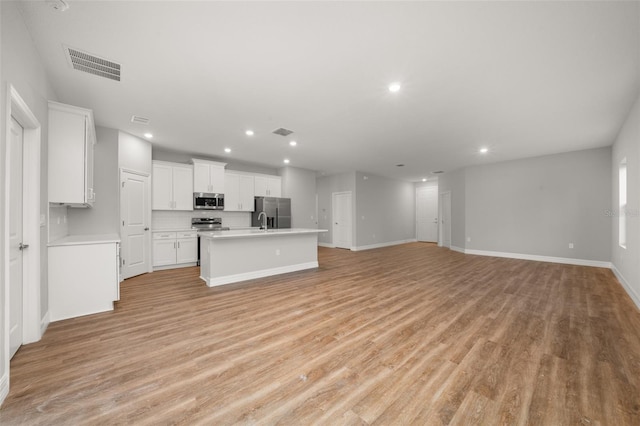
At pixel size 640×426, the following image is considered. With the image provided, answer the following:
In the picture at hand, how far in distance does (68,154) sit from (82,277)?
146 cm

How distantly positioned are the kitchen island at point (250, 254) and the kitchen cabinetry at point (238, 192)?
80.9 inches

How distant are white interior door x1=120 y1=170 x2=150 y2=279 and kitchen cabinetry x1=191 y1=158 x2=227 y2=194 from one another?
1.04 meters

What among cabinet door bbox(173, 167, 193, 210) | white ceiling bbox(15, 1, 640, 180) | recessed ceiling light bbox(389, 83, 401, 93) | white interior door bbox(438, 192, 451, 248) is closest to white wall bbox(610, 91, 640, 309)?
white ceiling bbox(15, 1, 640, 180)

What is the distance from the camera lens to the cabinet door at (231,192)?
6.73m

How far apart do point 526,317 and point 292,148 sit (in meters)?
5.05

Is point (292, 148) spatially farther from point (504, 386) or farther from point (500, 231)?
point (500, 231)

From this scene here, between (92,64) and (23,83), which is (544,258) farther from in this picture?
(23,83)

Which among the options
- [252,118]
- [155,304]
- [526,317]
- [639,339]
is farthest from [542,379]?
[252,118]

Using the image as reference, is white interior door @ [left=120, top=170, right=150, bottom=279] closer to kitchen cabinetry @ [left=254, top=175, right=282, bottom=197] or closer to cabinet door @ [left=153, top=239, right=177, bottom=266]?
cabinet door @ [left=153, top=239, right=177, bottom=266]

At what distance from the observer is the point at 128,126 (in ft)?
14.6

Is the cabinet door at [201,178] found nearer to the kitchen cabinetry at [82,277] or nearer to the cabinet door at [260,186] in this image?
the cabinet door at [260,186]

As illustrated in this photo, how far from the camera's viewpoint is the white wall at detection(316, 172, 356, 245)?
28.6 feet

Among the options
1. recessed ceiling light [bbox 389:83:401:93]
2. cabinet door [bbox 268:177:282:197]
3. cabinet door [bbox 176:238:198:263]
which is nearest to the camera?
recessed ceiling light [bbox 389:83:401:93]

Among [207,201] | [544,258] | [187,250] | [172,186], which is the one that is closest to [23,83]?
[172,186]
